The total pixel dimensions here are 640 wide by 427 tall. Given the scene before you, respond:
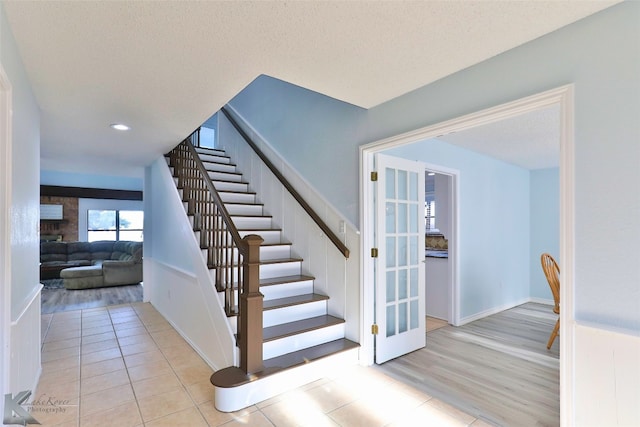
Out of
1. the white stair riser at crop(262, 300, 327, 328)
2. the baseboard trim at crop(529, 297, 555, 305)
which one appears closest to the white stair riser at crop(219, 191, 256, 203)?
the white stair riser at crop(262, 300, 327, 328)

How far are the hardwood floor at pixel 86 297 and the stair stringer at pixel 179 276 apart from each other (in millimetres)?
719

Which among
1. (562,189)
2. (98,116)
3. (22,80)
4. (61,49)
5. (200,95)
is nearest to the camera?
(562,189)

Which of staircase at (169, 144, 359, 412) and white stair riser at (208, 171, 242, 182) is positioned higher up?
white stair riser at (208, 171, 242, 182)

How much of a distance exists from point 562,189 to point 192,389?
283 centimetres

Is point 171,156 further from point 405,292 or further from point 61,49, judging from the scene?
point 405,292

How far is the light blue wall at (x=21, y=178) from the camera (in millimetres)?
1668

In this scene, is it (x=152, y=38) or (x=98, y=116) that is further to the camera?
(x=98, y=116)

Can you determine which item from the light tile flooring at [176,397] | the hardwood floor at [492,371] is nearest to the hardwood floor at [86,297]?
the light tile flooring at [176,397]

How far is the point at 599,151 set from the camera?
4.90ft

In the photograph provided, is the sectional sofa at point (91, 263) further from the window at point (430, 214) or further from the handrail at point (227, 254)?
the window at point (430, 214)

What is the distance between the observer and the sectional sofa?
630 cm

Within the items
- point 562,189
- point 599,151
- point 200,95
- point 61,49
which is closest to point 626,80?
point 599,151

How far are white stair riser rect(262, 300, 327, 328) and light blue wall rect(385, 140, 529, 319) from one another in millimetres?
1814

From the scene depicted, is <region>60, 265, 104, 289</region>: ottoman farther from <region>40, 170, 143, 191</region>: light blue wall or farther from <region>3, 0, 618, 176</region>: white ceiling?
<region>3, 0, 618, 176</region>: white ceiling
